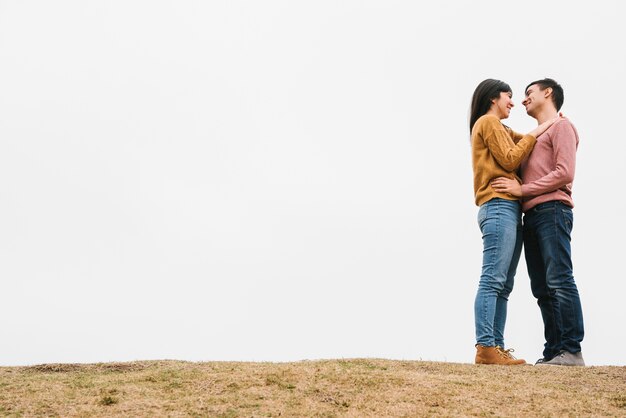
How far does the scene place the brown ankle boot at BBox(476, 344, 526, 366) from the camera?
24.2 ft

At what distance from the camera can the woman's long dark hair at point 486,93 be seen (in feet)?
26.3

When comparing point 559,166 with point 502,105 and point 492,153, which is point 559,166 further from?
point 502,105

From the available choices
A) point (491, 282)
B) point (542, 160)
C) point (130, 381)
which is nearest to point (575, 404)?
point (491, 282)

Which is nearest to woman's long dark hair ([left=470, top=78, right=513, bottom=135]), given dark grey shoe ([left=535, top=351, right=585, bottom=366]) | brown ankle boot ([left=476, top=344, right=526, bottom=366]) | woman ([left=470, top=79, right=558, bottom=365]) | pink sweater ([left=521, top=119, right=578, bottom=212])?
woman ([left=470, top=79, right=558, bottom=365])

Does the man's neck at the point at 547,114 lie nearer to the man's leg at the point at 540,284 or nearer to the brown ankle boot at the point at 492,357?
the man's leg at the point at 540,284

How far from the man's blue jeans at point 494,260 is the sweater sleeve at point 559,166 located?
28 centimetres

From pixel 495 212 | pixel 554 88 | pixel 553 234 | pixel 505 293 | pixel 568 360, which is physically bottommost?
pixel 568 360

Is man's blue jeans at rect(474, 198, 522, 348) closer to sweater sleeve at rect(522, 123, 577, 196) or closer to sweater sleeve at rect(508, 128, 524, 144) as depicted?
sweater sleeve at rect(522, 123, 577, 196)

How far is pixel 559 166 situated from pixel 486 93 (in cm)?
120

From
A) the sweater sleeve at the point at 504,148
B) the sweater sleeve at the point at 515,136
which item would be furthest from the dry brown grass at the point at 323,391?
the sweater sleeve at the point at 515,136

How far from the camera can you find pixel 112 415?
546 centimetres

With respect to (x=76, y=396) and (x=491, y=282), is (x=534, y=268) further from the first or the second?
(x=76, y=396)

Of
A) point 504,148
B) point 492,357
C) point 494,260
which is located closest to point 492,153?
point 504,148

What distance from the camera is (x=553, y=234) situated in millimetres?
7484
